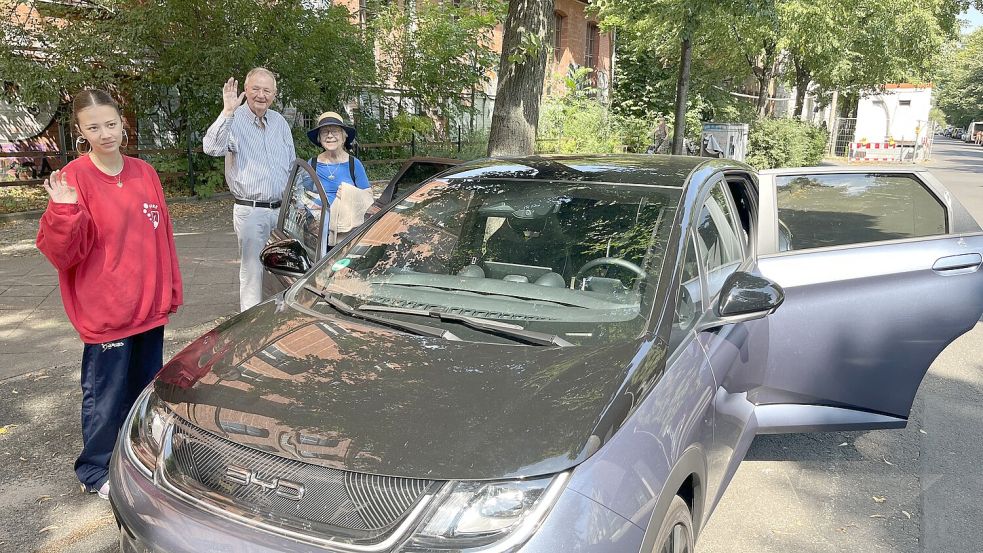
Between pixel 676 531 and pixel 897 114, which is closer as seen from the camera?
pixel 676 531

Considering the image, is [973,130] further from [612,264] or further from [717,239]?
[612,264]

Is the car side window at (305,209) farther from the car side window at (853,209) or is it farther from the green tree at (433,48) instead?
the green tree at (433,48)

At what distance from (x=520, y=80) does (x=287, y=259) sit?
4810mm

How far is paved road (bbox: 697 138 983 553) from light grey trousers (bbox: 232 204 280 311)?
336cm

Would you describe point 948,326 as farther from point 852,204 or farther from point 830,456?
point 852,204

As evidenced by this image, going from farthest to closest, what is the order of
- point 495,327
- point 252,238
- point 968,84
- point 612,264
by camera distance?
1. point 968,84
2. point 252,238
3. point 612,264
4. point 495,327

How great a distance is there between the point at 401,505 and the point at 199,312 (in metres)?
5.46

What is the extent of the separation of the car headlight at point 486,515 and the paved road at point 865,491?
5.59 ft

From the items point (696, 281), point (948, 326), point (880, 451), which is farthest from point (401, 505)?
point (880, 451)

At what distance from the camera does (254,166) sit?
498cm

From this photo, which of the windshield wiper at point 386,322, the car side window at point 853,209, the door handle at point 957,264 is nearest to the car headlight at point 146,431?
the windshield wiper at point 386,322

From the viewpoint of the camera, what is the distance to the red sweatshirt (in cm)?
311

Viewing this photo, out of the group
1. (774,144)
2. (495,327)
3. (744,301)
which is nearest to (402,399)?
(495,327)

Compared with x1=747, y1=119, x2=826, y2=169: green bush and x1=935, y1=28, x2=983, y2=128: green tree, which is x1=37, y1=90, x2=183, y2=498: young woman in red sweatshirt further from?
x1=935, y1=28, x2=983, y2=128: green tree
